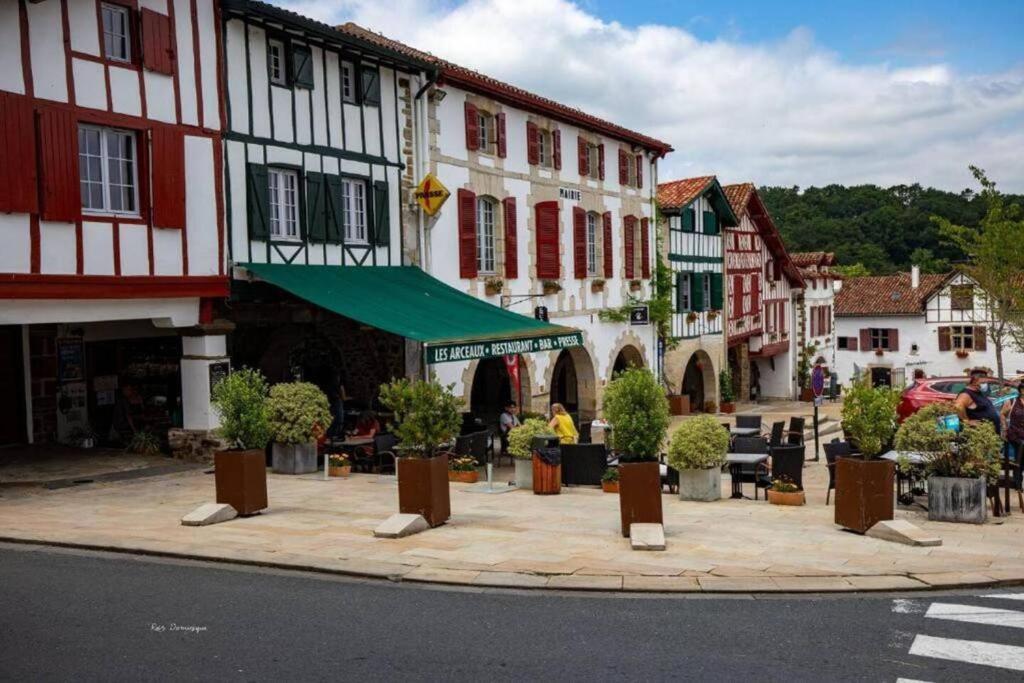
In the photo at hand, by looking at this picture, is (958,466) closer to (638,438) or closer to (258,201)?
(638,438)

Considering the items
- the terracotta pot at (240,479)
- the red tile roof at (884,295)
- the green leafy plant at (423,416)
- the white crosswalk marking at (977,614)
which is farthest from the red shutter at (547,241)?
the red tile roof at (884,295)

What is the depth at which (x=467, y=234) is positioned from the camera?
66.5 feet

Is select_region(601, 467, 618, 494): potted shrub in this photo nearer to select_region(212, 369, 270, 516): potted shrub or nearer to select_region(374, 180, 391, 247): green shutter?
select_region(212, 369, 270, 516): potted shrub

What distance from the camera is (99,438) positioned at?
1688 cm

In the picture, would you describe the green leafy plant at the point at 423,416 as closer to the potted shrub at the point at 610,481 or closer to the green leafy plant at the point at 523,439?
the green leafy plant at the point at 523,439

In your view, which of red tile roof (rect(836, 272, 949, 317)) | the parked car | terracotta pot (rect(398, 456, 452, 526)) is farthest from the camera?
red tile roof (rect(836, 272, 949, 317))

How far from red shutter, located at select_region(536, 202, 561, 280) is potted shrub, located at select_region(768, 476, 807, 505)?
10873mm

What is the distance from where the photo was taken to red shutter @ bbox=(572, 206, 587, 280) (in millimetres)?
24219

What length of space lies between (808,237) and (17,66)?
69.0 m

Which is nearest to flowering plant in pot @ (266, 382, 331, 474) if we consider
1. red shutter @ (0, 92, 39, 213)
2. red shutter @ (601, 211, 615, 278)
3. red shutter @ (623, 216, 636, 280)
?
red shutter @ (0, 92, 39, 213)

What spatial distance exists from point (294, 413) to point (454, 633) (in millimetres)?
7979

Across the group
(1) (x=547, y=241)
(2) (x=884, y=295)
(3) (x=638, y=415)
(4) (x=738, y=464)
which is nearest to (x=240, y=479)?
(3) (x=638, y=415)

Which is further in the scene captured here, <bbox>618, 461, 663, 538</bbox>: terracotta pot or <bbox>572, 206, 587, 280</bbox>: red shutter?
<bbox>572, 206, 587, 280</bbox>: red shutter

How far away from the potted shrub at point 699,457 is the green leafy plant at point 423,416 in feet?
9.97
